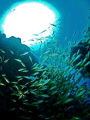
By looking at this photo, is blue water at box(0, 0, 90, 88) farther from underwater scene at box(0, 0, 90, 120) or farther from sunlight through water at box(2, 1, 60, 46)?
sunlight through water at box(2, 1, 60, 46)

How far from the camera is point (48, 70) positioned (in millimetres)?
8164

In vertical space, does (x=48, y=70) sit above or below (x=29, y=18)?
below

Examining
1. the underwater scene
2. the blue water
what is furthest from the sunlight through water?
the blue water

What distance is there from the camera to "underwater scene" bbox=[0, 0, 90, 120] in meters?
6.57

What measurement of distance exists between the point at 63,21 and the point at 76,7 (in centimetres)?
195

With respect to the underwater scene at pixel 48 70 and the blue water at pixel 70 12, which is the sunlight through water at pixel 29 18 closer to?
the underwater scene at pixel 48 70

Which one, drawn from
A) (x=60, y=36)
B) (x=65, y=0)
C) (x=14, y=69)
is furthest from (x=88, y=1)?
(x=14, y=69)

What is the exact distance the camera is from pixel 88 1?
1440 centimetres

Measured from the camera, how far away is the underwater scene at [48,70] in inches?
259

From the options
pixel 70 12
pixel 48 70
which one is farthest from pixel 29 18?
pixel 48 70

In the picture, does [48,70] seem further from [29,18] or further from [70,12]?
[70,12]

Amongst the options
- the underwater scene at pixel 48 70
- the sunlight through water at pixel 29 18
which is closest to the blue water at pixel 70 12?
the underwater scene at pixel 48 70

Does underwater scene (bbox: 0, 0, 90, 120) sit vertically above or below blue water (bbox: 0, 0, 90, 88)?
below

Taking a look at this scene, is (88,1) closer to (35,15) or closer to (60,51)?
(35,15)
